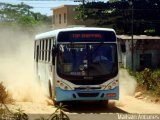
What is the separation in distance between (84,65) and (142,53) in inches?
1037

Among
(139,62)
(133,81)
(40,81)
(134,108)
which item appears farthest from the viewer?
(139,62)

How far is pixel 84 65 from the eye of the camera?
17203mm

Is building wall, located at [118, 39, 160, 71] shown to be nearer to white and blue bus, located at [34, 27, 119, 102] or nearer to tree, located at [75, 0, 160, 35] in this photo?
tree, located at [75, 0, 160, 35]

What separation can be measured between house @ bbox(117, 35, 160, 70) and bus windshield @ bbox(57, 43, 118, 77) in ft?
79.9

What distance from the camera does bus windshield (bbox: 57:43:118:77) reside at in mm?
17156

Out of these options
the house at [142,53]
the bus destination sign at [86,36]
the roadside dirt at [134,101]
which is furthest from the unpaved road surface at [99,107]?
the house at [142,53]

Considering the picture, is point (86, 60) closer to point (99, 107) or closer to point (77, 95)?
point (77, 95)

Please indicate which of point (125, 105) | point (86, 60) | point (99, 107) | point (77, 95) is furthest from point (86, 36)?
point (125, 105)

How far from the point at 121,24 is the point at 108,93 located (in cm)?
3542

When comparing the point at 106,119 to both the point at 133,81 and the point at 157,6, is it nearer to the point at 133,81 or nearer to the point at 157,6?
the point at 133,81

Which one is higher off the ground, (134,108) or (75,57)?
(75,57)

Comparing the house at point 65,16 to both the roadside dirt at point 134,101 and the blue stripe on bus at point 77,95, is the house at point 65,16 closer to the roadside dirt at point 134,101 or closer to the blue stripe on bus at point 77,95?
the roadside dirt at point 134,101

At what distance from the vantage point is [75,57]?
17.1 metres

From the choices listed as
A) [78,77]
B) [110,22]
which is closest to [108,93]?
[78,77]
